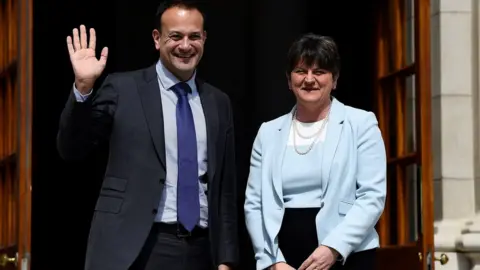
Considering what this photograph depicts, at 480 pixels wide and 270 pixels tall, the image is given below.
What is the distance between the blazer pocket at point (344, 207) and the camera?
4.23 meters

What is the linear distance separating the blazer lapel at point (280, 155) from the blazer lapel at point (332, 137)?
0.49 ft

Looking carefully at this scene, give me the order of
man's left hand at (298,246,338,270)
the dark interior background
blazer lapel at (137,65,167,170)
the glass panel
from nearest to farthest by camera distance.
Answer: man's left hand at (298,246,338,270), blazer lapel at (137,65,167,170), the glass panel, the dark interior background

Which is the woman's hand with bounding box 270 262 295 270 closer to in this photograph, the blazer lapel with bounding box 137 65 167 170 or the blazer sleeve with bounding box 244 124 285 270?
the blazer sleeve with bounding box 244 124 285 270

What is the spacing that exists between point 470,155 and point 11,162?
2.26 metres

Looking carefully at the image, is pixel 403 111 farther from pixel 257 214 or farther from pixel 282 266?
pixel 282 266

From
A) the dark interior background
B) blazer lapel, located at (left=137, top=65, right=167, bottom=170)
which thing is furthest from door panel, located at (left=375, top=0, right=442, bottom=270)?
blazer lapel, located at (left=137, top=65, right=167, bottom=170)

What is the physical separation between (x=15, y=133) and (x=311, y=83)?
2.17 metres

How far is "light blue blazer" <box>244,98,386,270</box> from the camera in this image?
165 inches

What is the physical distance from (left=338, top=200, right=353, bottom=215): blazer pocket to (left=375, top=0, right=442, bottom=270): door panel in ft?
4.00

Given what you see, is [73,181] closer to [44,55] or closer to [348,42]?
[44,55]

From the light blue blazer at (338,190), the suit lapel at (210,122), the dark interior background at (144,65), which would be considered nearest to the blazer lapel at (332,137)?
the light blue blazer at (338,190)

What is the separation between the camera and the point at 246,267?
28.8 ft

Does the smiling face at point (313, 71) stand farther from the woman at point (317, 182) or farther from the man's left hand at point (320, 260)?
the man's left hand at point (320, 260)

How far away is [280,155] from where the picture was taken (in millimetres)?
4312
